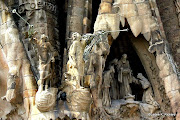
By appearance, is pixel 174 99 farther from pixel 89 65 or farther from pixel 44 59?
pixel 44 59

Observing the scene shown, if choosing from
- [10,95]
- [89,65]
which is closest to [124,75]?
[89,65]

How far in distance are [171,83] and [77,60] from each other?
2425 mm

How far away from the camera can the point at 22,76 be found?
36.5ft

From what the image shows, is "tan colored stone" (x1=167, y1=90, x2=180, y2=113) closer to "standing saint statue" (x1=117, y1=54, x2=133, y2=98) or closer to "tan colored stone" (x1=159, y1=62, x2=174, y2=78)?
"tan colored stone" (x1=159, y1=62, x2=174, y2=78)

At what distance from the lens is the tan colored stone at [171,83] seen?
35.9 ft

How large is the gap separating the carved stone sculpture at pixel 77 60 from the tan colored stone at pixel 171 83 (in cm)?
216

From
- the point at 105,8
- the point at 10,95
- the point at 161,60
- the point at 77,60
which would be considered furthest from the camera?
the point at 105,8

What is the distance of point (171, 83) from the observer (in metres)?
11.0

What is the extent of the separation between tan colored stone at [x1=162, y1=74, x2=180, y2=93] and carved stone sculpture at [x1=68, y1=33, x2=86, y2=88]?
7.09 feet

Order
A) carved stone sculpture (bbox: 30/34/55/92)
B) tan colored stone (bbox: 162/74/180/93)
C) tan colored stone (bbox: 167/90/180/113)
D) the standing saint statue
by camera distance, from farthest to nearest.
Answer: the standing saint statue → tan colored stone (bbox: 162/74/180/93) → tan colored stone (bbox: 167/90/180/113) → carved stone sculpture (bbox: 30/34/55/92)

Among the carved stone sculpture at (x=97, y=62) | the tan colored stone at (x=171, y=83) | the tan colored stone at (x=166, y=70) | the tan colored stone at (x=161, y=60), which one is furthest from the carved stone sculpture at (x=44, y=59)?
the tan colored stone at (x=171, y=83)

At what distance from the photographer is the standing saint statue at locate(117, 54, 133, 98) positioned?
11.8m

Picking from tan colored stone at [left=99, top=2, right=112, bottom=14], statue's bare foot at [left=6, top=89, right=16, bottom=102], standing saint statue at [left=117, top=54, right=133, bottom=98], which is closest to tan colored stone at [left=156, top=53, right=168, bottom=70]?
standing saint statue at [left=117, top=54, right=133, bottom=98]

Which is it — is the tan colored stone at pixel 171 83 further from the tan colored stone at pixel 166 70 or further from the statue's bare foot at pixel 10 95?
the statue's bare foot at pixel 10 95
